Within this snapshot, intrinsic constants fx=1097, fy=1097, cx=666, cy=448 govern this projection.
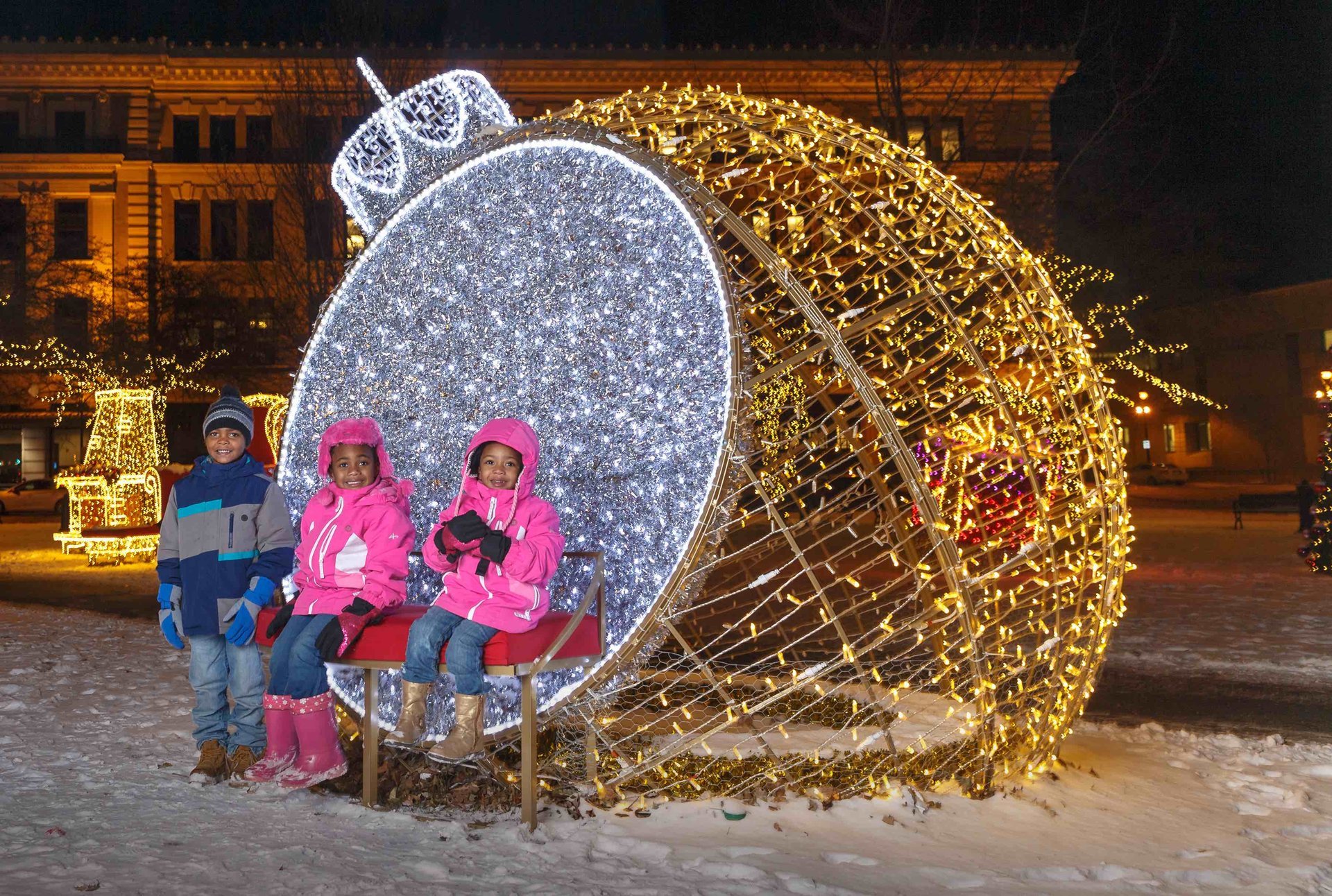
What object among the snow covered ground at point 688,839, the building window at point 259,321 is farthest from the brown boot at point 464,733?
the building window at point 259,321

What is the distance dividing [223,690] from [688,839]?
7.41 feet

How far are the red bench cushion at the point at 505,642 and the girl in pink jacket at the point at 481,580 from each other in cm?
4

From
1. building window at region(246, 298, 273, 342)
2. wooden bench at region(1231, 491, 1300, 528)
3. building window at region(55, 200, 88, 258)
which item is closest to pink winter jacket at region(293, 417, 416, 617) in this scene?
wooden bench at region(1231, 491, 1300, 528)

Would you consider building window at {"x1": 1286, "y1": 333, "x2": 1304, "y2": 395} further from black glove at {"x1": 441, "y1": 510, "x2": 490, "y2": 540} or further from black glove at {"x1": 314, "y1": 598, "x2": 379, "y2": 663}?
black glove at {"x1": 314, "y1": 598, "x2": 379, "y2": 663}

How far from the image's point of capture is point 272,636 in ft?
15.2

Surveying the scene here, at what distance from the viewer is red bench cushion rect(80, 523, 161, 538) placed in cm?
1545

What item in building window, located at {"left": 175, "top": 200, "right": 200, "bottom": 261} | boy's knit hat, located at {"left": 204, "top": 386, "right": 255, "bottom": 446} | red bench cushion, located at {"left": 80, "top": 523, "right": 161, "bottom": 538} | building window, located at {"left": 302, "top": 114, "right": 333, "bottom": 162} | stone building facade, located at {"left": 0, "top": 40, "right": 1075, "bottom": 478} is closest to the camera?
boy's knit hat, located at {"left": 204, "top": 386, "right": 255, "bottom": 446}

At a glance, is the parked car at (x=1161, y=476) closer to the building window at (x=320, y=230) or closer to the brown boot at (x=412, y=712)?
the building window at (x=320, y=230)

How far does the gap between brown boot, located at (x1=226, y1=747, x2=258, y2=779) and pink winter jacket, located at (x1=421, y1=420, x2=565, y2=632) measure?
1276 millimetres

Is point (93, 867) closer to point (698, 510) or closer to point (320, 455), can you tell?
point (320, 455)

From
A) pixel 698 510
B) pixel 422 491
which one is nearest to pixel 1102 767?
pixel 698 510

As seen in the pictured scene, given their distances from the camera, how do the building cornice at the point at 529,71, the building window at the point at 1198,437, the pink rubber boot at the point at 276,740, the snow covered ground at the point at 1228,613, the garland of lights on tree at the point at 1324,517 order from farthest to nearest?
1. the building window at the point at 1198,437
2. the building cornice at the point at 529,71
3. the garland of lights on tree at the point at 1324,517
4. the snow covered ground at the point at 1228,613
5. the pink rubber boot at the point at 276,740

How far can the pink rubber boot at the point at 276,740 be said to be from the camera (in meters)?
4.52

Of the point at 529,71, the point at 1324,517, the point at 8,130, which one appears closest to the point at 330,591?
the point at 1324,517
